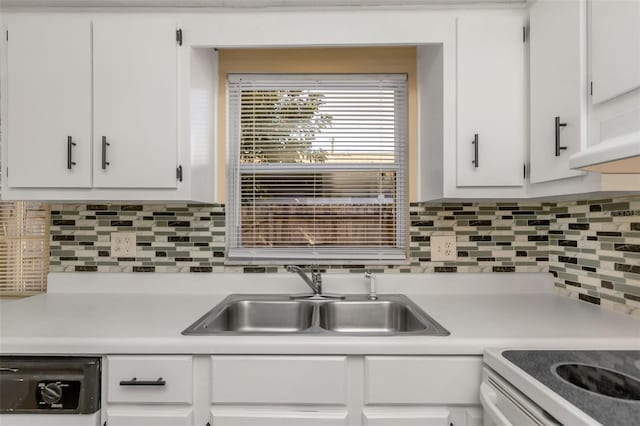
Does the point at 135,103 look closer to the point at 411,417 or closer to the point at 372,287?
the point at 372,287

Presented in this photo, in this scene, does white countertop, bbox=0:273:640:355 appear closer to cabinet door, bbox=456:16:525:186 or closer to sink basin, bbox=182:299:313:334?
sink basin, bbox=182:299:313:334

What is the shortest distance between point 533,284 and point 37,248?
251 centimetres

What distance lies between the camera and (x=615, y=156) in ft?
2.70

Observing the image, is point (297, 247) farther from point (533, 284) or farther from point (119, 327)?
point (533, 284)

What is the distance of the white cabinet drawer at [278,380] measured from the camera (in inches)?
45.8

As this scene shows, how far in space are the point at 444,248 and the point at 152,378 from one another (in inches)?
54.5

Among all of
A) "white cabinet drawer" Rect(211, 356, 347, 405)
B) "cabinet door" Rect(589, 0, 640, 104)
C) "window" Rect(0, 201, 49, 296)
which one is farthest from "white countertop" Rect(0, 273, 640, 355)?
"cabinet door" Rect(589, 0, 640, 104)

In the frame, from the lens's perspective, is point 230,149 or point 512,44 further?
point 230,149

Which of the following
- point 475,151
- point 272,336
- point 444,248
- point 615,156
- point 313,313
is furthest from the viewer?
point 444,248

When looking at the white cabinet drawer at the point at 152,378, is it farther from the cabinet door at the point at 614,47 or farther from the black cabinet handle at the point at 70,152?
the cabinet door at the point at 614,47

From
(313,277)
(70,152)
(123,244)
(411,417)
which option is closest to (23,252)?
(123,244)

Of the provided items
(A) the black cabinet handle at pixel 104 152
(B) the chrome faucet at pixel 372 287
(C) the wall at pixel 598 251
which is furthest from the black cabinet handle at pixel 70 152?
(C) the wall at pixel 598 251

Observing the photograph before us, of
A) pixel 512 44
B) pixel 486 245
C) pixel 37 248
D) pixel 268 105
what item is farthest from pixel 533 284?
pixel 37 248

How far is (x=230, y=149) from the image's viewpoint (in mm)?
1938
